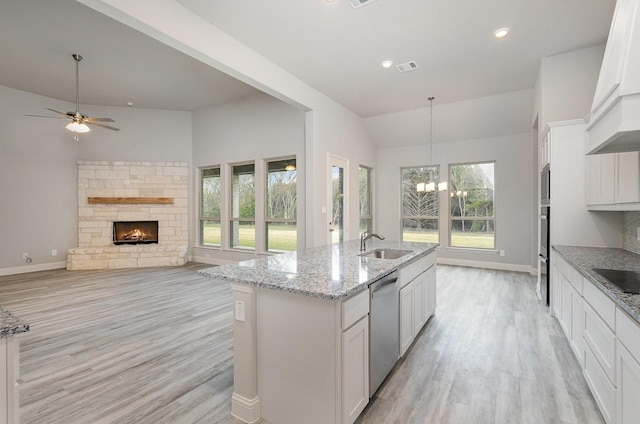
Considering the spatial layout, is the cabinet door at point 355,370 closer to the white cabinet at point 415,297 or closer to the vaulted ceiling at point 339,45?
the white cabinet at point 415,297

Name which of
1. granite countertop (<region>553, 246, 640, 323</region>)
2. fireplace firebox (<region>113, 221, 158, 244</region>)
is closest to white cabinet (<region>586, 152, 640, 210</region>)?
granite countertop (<region>553, 246, 640, 323</region>)

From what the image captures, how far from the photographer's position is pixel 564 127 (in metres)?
3.46

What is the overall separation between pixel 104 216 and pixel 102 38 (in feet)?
13.6

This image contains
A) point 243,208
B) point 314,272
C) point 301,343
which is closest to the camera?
point 301,343

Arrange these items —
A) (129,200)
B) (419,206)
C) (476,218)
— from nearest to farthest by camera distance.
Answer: (476,218)
(129,200)
(419,206)

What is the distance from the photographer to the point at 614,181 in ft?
9.07

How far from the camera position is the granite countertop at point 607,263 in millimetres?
1481

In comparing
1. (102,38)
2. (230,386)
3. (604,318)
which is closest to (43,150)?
(102,38)

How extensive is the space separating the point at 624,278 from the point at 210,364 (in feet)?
9.99

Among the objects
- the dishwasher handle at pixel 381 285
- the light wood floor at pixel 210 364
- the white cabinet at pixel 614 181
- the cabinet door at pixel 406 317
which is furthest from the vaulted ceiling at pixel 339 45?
the light wood floor at pixel 210 364

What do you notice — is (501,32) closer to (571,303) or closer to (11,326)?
(571,303)

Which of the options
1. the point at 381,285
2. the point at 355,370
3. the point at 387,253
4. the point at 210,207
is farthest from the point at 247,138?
the point at 355,370

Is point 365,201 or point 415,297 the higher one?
point 365,201

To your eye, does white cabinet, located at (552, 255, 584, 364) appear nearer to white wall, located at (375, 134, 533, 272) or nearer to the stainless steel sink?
the stainless steel sink
